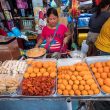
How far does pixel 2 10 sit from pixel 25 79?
2796 millimetres

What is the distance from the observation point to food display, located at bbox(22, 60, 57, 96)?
1.71 metres

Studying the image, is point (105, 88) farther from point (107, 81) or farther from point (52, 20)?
point (52, 20)

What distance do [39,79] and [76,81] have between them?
0.37m

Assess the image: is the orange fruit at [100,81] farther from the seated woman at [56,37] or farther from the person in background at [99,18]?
the person in background at [99,18]

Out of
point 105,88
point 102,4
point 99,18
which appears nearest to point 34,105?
point 105,88

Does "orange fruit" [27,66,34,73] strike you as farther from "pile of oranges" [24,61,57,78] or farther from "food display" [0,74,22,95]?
"food display" [0,74,22,95]

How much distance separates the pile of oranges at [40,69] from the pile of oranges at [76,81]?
0.08 metres

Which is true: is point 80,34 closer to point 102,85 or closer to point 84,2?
point 84,2

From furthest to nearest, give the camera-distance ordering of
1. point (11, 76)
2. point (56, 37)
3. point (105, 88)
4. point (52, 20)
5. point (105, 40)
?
point (56, 37)
point (52, 20)
point (105, 40)
point (11, 76)
point (105, 88)

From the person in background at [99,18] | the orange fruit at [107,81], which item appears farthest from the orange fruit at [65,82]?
the person in background at [99,18]

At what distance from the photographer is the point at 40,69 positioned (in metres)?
2.03

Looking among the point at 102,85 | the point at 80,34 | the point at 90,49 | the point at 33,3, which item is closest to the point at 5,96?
the point at 102,85

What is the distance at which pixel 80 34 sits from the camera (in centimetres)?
470

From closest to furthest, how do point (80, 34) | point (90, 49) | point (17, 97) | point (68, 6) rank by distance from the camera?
point (17, 97)
point (90, 49)
point (68, 6)
point (80, 34)
